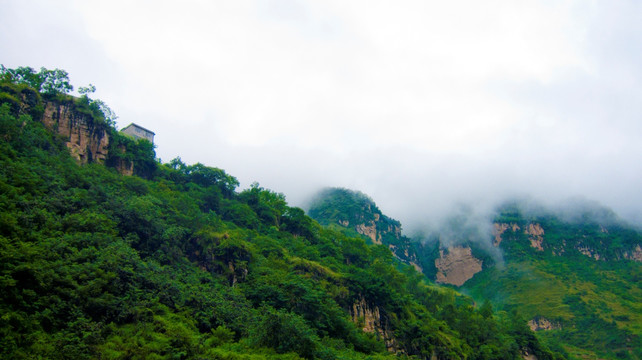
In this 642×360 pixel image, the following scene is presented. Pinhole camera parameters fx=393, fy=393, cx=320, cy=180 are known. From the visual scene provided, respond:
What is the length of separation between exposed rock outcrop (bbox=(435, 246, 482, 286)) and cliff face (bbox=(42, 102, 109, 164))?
403 feet

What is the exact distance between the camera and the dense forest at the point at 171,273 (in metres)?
21.9

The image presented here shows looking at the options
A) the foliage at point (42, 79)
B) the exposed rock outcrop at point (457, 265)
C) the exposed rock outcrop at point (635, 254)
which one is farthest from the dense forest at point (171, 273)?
the exposed rock outcrop at point (635, 254)

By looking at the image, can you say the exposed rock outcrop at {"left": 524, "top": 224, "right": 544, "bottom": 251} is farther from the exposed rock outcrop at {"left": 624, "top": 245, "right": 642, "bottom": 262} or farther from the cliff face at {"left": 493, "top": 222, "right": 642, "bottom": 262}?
the exposed rock outcrop at {"left": 624, "top": 245, "right": 642, "bottom": 262}

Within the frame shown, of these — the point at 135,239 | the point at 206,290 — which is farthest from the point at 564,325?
the point at 135,239

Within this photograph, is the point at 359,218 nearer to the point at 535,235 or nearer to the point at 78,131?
the point at 535,235

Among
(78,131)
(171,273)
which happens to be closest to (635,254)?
(171,273)

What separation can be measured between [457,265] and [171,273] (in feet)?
420

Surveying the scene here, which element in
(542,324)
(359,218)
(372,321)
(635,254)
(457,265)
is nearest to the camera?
(372,321)

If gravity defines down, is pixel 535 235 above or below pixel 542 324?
above

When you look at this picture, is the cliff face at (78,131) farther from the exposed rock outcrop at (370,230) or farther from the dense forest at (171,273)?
the exposed rock outcrop at (370,230)

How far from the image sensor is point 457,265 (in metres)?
142

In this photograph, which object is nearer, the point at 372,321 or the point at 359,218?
the point at 372,321

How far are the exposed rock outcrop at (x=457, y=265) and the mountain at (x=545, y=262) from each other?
14.3 inches

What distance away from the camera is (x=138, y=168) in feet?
168
